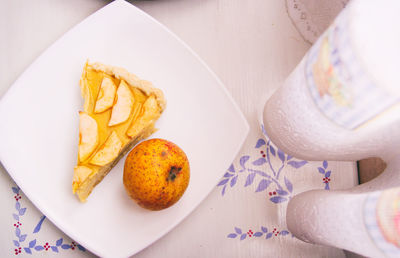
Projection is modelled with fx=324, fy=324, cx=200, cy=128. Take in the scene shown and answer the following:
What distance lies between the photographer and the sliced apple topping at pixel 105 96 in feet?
2.31

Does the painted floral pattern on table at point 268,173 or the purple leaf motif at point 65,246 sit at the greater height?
the painted floral pattern on table at point 268,173

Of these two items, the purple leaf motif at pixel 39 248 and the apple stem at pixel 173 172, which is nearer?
the apple stem at pixel 173 172

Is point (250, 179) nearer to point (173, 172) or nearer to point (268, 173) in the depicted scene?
point (268, 173)

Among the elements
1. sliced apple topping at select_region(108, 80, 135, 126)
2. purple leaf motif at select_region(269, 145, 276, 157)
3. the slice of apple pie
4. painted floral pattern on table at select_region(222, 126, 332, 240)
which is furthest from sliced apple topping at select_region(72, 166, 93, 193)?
purple leaf motif at select_region(269, 145, 276, 157)

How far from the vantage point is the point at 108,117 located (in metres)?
0.71

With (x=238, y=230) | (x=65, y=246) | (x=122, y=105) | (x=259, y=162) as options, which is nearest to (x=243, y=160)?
(x=259, y=162)

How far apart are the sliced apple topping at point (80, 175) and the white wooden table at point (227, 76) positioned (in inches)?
5.4

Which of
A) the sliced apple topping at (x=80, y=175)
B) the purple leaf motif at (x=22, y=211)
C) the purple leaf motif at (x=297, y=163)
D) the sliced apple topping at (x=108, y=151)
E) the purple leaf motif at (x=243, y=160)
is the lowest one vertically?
the purple leaf motif at (x=297, y=163)

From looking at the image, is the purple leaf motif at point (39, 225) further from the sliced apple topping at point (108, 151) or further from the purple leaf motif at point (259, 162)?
the purple leaf motif at point (259, 162)

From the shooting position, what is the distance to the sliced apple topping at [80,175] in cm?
68

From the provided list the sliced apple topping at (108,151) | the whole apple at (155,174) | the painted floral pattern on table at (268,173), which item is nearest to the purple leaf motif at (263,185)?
the painted floral pattern on table at (268,173)

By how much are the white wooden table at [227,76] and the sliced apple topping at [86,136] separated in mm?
192

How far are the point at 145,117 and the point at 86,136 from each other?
0.43ft

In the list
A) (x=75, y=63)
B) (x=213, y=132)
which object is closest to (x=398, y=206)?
(x=213, y=132)
